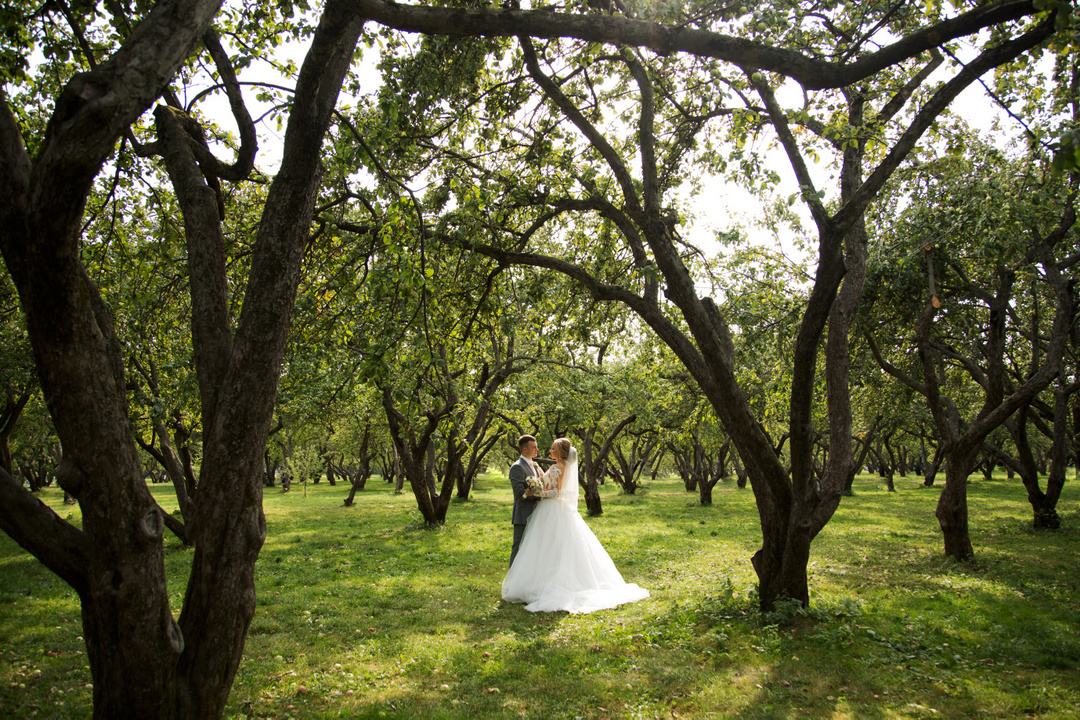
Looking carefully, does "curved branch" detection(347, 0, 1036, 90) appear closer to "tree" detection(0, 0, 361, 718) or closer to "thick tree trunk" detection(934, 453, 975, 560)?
"tree" detection(0, 0, 361, 718)

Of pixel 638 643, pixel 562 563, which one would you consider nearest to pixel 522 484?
pixel 562 563

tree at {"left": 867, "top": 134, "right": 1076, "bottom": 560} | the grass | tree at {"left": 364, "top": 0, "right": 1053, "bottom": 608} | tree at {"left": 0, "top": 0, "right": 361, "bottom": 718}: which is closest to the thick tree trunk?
tree at {"left": 867, "top": 134, "right": 1076, "bottom": 560}

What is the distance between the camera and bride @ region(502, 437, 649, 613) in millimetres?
9148

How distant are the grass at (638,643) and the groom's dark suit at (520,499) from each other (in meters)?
1.07

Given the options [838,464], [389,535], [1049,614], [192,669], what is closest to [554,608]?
[838,464]

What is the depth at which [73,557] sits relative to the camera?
3652mm

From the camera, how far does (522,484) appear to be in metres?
10.3

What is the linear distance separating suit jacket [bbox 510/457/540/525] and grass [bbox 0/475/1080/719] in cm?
134

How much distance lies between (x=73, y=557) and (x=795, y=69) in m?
5.80

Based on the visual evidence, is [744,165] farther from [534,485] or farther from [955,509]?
[955,509]

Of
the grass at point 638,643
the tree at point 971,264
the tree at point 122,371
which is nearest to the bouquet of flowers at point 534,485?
the grass at point 638,643

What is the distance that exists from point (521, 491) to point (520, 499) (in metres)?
0.20

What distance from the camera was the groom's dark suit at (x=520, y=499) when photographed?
10.3 metres

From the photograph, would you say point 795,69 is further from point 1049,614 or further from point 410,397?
point 1049,614
